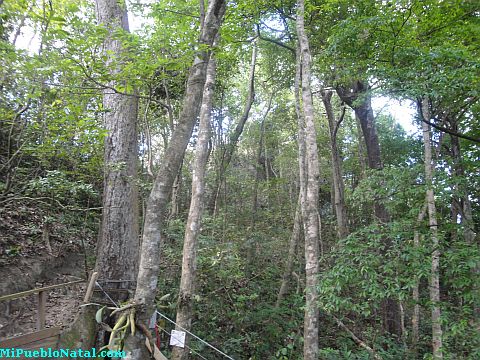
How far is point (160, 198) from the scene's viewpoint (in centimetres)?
281

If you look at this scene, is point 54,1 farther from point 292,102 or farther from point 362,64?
point 292,102

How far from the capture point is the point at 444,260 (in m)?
4.17

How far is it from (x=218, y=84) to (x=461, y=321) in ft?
29.4

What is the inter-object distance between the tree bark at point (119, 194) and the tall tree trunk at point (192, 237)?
0.89 meters

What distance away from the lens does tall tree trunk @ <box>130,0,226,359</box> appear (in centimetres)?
251

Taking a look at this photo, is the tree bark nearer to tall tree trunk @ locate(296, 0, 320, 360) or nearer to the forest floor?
the forest floor

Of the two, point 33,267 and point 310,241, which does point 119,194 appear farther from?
point 33,267

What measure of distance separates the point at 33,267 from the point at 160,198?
5834mm

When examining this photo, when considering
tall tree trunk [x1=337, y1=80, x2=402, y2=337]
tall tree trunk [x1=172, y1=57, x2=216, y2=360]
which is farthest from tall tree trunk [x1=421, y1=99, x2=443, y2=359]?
tall tree trunk [x1=172, y1=57, x2=216, y2=360]

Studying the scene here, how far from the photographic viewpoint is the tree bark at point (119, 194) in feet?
16.6

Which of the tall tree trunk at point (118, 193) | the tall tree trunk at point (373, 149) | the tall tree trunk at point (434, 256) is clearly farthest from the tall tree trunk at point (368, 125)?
the tall tree trunk at point (118, 193)

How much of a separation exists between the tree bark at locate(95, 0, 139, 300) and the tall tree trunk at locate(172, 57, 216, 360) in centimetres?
89

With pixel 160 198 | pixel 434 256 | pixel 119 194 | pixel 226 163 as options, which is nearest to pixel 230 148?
pixel 226 163

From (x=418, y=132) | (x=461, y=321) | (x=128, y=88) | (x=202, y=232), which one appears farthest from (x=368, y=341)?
(x=128, y=88)
